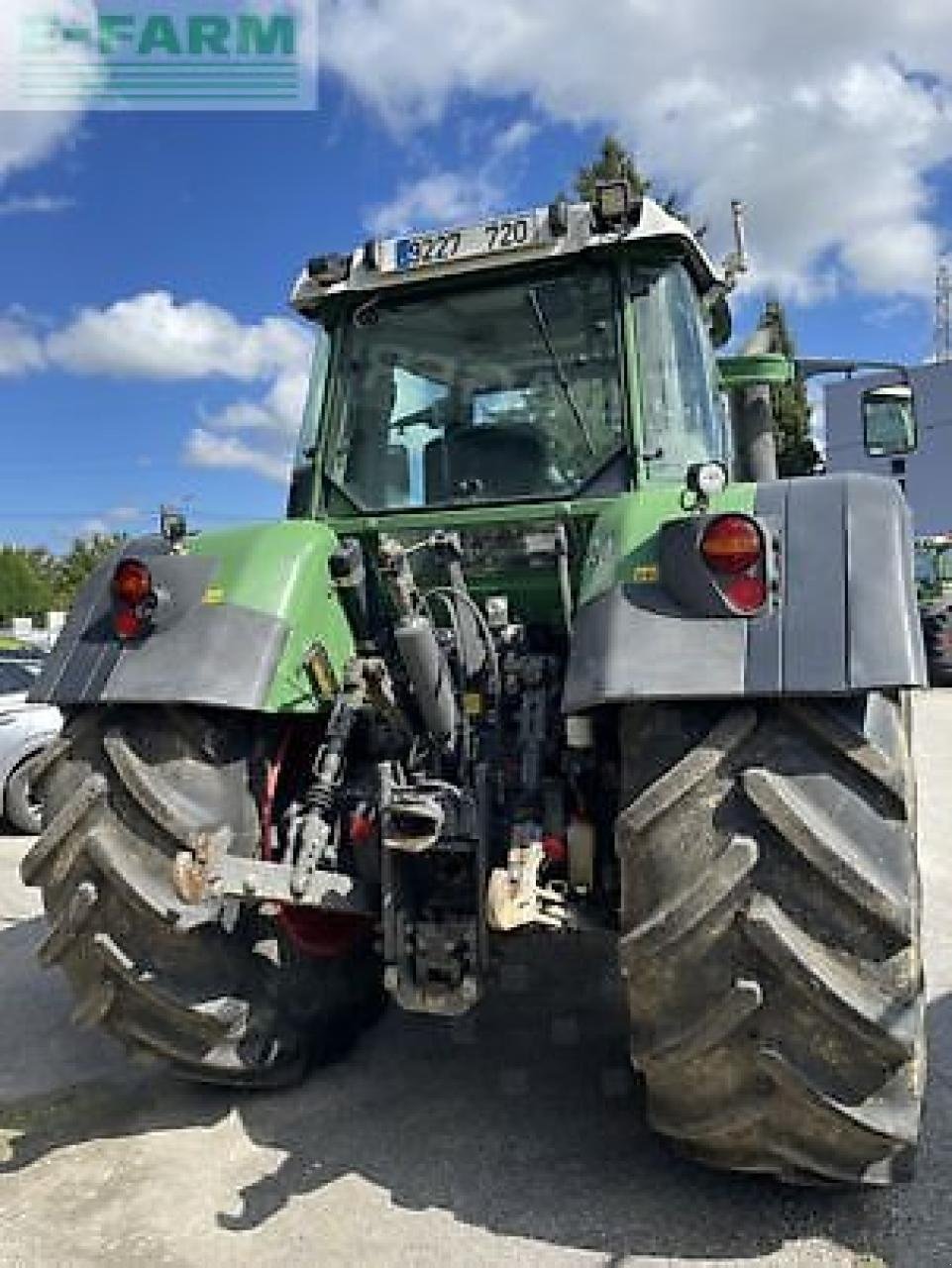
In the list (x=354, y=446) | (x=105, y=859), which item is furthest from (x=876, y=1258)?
(x=354, y=446)

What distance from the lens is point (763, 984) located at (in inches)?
101

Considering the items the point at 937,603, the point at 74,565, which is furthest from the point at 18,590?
the point at 937,603

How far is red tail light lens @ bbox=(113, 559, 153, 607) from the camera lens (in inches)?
133

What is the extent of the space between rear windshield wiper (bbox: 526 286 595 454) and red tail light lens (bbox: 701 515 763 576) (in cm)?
105

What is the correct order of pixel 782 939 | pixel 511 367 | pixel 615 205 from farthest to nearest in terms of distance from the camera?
pixel 511 367
pixel 615 205
pixel 782 939

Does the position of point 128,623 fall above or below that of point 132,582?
below

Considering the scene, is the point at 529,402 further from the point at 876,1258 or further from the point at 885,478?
the point at 876,1258

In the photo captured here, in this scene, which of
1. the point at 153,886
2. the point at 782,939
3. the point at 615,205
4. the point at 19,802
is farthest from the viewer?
the point at 19,802

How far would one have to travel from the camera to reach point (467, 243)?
3766 millimetres

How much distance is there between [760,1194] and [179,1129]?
167 cm

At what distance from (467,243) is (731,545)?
5.29 feet

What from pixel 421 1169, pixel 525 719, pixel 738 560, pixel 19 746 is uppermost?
pixel 738 560

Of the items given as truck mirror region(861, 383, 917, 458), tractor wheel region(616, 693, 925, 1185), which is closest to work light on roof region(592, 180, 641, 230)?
truck mirror region(861, 383, 917, 458)

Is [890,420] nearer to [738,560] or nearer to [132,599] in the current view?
[738,560]
